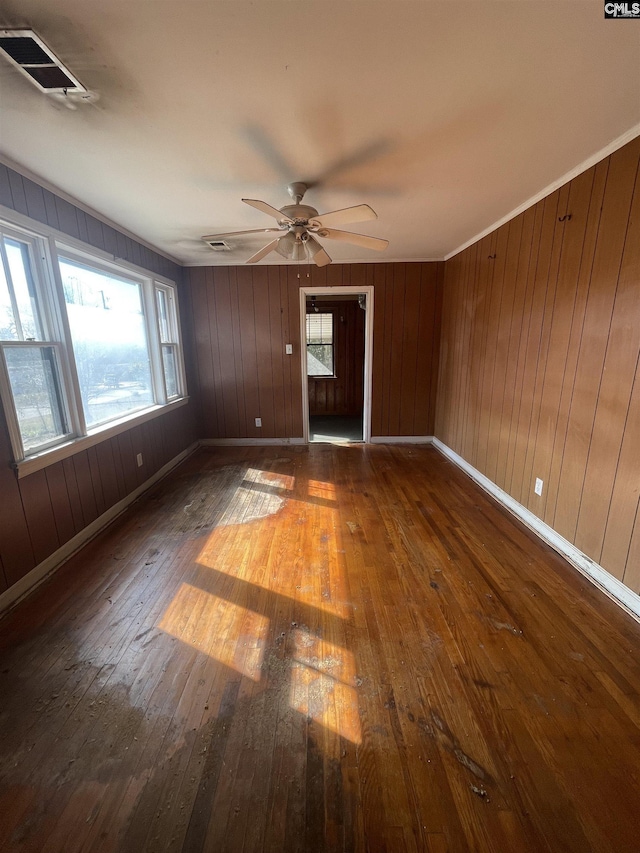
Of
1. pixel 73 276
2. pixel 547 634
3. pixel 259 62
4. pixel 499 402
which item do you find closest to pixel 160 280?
pixel 73 276

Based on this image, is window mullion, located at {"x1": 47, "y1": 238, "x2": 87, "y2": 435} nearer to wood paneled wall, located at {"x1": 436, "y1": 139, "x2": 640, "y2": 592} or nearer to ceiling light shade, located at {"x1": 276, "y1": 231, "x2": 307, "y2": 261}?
ceiling light shade, located at {"x1": 276, "y1": 231, "x2": 307, "y2": 261}

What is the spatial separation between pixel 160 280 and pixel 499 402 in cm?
392

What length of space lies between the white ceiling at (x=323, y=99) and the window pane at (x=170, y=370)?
1849mm

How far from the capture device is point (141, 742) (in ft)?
4.02

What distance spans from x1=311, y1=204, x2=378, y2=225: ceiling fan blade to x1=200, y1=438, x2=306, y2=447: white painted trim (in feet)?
10.7

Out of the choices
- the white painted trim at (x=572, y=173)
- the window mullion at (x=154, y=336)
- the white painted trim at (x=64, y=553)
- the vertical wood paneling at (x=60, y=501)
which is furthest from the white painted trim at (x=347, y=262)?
the vertical wood paneling at (x=60, y=501)

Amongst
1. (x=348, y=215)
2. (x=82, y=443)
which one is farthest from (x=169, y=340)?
(x=348, y=215)

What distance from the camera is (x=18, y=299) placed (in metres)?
2.09

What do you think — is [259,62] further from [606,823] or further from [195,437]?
[195,437]

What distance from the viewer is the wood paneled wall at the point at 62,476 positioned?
1.94m

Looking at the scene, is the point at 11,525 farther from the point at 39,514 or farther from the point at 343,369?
the point at 343,369

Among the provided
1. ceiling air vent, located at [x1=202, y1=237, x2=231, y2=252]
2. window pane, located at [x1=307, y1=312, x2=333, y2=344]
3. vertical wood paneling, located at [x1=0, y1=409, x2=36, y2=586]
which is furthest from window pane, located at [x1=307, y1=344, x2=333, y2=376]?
vertical wood paneling, located at [x1=0, y1=409, x2=36, y2=586]

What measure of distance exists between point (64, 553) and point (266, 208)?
267 cm

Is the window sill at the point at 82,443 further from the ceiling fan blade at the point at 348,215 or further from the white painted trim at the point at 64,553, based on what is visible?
the ceiling fan blade at the point at 348,215
